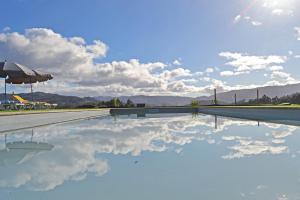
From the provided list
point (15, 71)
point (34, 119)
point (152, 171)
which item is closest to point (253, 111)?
point (34, 119)

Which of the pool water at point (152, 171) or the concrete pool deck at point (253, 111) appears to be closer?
the pool water at point (152, 171)

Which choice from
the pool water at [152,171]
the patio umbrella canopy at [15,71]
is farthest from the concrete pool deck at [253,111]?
the patio umbrella canopy at [15,71]

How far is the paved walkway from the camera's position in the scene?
8172 mm

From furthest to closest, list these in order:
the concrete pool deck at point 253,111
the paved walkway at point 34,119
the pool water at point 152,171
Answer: the concrete pool deck at point 253,111 → the paved walkway at point 34,119 → the pool water at point 152,171

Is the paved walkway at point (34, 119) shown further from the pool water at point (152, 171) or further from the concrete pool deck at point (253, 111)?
the concrete pool deck at point (253, 111)

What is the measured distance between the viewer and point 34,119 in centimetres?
1009

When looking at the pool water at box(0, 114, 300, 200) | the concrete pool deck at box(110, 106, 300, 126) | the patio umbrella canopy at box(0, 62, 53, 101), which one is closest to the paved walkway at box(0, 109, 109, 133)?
the patio umbrella canopy at box(0, 62, 53, 101)

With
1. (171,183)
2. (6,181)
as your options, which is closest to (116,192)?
(171,183)

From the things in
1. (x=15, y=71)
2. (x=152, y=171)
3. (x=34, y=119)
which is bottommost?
(x=152, y=171)

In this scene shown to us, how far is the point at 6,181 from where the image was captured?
3311 mm

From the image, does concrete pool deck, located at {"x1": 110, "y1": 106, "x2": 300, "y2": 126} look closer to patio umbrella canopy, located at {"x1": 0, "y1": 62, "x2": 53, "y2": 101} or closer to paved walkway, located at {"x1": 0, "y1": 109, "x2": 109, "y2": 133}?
paved walkway, located at {"x1": 0, "y1": 109, "x2": 109, "y2": 133}

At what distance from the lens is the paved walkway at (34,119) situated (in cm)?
817

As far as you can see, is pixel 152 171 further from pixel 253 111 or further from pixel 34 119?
pixel 253 111

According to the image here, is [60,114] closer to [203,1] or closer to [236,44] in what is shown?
[203,1]
